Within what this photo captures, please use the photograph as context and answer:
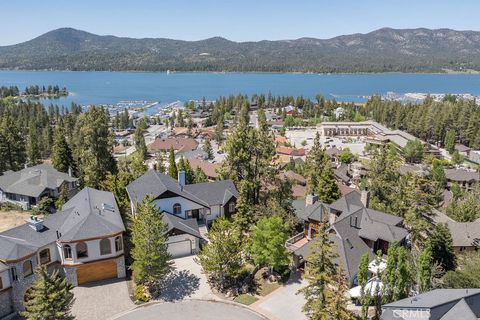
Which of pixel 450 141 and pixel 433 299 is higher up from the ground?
pixel 433 299

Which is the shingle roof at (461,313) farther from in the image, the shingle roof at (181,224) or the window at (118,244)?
the window at (118,244)

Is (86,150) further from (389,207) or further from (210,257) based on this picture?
(389,207)

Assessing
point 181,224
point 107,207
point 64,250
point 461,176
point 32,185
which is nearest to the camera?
point 64,250

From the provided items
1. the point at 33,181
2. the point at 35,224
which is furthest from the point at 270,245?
the point at 33,181

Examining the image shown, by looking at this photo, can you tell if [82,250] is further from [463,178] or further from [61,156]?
[463,178]

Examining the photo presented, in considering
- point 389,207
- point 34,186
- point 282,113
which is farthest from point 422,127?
point 34,186

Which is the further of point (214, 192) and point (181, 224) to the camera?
point (214, 192)
